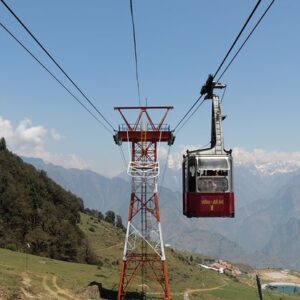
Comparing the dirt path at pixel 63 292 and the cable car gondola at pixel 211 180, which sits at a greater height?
the cable car gondola at pixel 211 180

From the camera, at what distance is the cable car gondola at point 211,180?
2170 centimetres

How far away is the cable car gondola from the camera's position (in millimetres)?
21703

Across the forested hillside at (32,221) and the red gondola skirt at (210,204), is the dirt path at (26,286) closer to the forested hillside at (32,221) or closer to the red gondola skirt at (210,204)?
the red gondola skirt at (210,204)

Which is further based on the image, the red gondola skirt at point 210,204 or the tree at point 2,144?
the tree at point 2,144

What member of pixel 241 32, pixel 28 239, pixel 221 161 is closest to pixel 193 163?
pixel 221 161

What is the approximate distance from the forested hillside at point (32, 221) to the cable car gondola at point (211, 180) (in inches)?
3425

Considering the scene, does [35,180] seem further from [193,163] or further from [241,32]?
[241,32]

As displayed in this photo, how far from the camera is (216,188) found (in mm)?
22047

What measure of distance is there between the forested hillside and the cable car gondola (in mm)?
87006

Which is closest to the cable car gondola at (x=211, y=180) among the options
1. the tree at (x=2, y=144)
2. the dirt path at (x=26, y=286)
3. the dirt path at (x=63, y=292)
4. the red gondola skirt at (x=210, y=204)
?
the red gondola skirt at (x=210, y=204)

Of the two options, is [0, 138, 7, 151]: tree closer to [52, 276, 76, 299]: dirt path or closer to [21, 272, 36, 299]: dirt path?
[21, 272, 36, 299]: dirt path

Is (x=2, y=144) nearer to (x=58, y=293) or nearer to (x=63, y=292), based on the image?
(x=63, y=292)

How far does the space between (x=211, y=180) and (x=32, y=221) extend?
10895cm

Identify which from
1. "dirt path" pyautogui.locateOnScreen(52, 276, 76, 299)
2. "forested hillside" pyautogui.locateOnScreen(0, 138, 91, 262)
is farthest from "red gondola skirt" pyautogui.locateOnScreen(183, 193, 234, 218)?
"forested hillside" pyautogui.locateOnScreen(0, 138, 91, 262)
